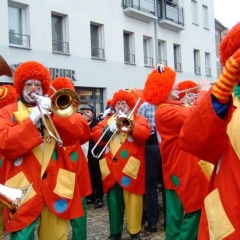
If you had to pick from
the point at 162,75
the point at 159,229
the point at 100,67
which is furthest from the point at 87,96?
the point at 162,75

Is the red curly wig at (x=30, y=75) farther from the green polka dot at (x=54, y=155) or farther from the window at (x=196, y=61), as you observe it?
the window at (x=196, y=61)

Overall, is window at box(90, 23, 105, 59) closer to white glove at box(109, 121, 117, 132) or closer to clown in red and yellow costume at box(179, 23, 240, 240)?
white glove at box(109, 121, 117, 132)

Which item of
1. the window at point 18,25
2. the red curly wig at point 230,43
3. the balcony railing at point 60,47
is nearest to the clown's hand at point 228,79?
the red curly wig at point 230,43

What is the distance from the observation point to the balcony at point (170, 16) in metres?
20.3

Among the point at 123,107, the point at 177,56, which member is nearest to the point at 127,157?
the point at 123,107

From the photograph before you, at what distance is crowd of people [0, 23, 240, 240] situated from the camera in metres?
1.95

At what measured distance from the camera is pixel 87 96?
16.0m

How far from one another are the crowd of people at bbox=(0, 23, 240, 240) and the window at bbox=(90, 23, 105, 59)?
11499 millimetres

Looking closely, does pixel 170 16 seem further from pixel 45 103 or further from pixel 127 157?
pixel 45 103

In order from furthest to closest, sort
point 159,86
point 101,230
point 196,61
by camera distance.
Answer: point 196,61 → point 101,230 → point 159,86

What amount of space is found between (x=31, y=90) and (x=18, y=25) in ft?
35.4

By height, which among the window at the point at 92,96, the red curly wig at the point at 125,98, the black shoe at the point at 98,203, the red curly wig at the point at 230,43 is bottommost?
the black shoe at the point at 98,203

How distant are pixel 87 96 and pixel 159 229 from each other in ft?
35.7

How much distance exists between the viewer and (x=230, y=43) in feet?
6.51
